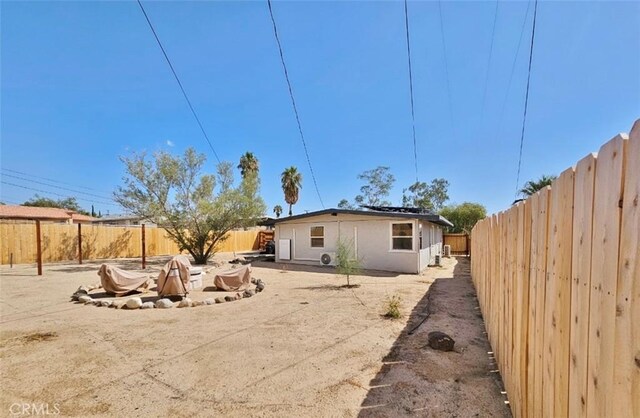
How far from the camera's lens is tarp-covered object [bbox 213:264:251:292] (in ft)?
28.1

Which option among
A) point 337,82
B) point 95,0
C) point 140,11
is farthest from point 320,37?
point 95,0

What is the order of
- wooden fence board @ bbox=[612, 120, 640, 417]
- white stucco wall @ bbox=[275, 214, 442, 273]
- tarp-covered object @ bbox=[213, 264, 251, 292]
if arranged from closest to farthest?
1. wooden fence board @ bbox=[612, 120, 640, 417]
2. tarp-covered object @ bbox=[213, 264, 251, 292]
3. white stucco wall @ bbox=[275, 214, 442, 273]

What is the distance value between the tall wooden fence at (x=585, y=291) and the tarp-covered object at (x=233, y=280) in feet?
24.5

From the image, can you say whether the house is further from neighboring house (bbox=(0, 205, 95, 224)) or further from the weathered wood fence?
neighboring house (bbox=(0, 205, 95, 224))

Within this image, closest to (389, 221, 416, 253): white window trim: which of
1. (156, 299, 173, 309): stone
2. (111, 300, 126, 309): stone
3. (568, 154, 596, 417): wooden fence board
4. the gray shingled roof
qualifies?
the gray shingled roof

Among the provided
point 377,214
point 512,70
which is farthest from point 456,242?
point 512,70

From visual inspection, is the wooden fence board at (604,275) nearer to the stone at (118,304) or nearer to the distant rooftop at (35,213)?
the stone at (118,304)

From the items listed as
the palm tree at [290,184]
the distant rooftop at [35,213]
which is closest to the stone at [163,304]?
the palm tree at [290,184]

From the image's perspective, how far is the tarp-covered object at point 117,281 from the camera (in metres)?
7.68

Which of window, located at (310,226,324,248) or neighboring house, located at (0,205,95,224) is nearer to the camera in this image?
window, located at (310,226,324,248)

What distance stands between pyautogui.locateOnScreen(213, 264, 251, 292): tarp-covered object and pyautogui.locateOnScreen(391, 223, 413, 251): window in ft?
22.1

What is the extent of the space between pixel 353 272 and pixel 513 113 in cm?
681

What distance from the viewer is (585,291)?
1200 millimetres

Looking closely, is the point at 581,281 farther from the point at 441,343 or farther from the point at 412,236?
the point at 412,236
